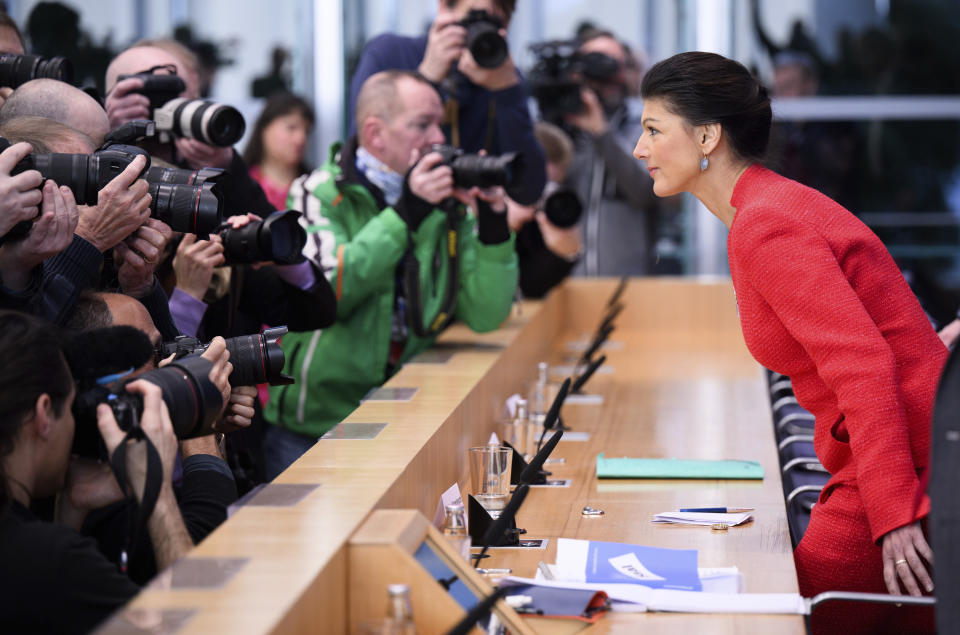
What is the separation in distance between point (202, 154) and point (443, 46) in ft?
2.61

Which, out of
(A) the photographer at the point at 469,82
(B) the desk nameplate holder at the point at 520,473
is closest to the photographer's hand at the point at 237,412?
(B) the desk nameplate holder at the point at 520,473

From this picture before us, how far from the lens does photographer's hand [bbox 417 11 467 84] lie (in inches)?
126

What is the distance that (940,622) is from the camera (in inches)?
56.5

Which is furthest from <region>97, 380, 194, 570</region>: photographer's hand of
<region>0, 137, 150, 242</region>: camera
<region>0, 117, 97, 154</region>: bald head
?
<region>0, 117, 97, 154</region>: bald head

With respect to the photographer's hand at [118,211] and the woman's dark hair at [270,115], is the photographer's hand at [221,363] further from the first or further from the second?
the woman's dark hair at [270,115]

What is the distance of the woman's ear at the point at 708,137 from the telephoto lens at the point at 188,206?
750 millimetres

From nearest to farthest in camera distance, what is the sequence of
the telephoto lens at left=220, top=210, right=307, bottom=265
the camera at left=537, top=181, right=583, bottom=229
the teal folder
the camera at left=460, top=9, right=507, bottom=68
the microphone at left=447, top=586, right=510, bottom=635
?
1. the microphone at left=447, top=586, right=510, bottom=635
2. the telephoto lens at left=220, top=210, right=307, bottom=265
3. the teal folder
4. the camera at left=460, top=9, right=507, bottom=68
5. the camera at left=537, top=181, right=583, bottom=229

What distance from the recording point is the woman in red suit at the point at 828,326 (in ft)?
5.51

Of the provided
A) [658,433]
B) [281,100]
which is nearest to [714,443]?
[658,433]

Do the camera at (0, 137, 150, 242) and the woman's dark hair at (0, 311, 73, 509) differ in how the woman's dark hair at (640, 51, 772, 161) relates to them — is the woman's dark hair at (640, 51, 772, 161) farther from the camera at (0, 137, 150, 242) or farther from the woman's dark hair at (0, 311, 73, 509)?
the woman's dark hair at (0, 311, 73, 509)

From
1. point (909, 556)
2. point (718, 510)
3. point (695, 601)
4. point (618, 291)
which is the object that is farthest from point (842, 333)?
point (618, 291)

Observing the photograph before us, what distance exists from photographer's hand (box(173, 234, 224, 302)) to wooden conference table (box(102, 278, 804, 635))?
0.39 meters

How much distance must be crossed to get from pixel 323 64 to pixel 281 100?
143cm

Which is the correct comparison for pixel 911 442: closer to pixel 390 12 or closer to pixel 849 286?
pixel 849 286
